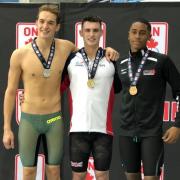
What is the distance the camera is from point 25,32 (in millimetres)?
4922

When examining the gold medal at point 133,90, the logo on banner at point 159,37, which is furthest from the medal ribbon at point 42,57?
the logo on banner at point 159,37

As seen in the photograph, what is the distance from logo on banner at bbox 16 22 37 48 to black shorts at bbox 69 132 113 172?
148 centimetres

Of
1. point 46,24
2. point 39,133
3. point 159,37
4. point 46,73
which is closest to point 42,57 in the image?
point 46,73

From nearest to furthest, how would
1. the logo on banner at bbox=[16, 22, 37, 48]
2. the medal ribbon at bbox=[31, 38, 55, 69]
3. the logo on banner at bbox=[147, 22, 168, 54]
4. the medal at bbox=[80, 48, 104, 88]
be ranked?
the medal at bbox=[80, 48, 104, 88] < the medal ribbon at bbox=[31, 38, 55, 69] < the logo on banner at bbox=[147, 22, 168, 54] < the logo on banner at bbox=[16, 22, 37, 48]

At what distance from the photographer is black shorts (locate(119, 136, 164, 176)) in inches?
154

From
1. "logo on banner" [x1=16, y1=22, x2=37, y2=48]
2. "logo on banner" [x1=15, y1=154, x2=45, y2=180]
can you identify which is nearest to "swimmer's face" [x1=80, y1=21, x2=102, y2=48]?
"logo on banner" [x1=16, y1=22, x2=37, y2=48]

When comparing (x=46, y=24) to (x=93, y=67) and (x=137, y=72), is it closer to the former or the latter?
(x=93, y=67)

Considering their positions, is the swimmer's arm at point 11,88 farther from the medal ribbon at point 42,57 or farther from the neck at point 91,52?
the neck at point 91,52

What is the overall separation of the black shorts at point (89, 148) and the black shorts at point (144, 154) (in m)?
0.22

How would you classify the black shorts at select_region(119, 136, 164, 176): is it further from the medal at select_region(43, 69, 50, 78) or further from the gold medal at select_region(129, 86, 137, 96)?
the medal at select_region(43, 69, 50, 78)

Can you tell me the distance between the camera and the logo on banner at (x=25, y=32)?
4.90 meters

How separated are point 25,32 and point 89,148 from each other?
1.66 m

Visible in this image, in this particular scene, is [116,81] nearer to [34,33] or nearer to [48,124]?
[48,124]

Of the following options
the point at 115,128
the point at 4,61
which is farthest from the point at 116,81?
the point at 4,61
